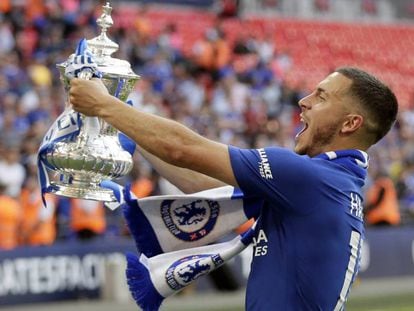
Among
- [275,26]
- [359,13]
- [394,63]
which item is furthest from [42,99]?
[359,13]

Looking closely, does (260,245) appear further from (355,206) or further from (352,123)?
(352,123)

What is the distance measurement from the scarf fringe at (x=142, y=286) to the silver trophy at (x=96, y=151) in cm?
30

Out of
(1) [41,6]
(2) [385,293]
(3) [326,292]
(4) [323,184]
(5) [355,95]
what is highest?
(5) [355,95]

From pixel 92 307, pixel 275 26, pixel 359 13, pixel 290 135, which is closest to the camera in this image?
pixel 92 307

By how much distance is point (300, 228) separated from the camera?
4086 millimetres

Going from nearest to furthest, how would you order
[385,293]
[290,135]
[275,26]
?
[385,293]
[290,135]
[275,26]

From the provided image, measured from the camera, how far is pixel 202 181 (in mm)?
4734

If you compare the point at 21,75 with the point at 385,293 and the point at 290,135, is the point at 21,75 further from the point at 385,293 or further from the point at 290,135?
the point at 385,293

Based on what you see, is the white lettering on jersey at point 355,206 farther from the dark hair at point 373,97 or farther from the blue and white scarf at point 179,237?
the blue and white scarf at point 179,237

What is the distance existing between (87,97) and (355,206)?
3.56 feet

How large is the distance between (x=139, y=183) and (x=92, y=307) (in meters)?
1.59

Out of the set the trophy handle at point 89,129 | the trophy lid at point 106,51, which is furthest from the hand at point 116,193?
the trophy lid at point 106,51

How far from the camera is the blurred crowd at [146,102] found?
525 inches

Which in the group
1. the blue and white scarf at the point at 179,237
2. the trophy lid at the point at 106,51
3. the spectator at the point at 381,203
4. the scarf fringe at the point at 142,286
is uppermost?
the trophy lid at the point at 106,51
